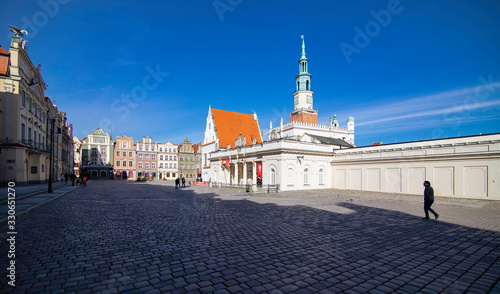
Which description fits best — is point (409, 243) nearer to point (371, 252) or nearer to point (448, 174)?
point (371, 252)

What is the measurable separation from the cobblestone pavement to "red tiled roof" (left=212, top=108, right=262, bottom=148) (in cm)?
3850

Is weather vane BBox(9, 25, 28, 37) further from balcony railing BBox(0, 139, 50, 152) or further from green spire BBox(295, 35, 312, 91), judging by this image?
green spire BBox(295, 35, 312, 91)

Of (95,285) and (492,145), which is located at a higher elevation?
(492,145)

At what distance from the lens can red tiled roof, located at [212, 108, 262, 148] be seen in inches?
1902

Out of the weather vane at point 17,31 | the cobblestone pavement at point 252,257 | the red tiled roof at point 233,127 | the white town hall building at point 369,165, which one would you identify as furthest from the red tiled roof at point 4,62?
the red tiled roof at point 233,127

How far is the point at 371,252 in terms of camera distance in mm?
6367

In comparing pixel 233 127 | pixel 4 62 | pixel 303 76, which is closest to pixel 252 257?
pixel 4 62

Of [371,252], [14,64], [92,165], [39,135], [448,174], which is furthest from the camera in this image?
[92,165]

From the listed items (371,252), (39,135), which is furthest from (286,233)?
(39,135)

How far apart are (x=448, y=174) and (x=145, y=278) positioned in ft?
93.4

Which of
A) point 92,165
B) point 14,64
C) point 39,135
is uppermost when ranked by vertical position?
point 14,64

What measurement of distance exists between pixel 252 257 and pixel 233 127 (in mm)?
45758

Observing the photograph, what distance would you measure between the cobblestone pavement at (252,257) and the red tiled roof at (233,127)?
126 feet

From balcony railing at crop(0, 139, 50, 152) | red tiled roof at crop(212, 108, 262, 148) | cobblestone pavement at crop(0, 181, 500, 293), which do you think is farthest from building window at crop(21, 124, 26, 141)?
red tiled roof at crop(212, 108, 262, 148)
